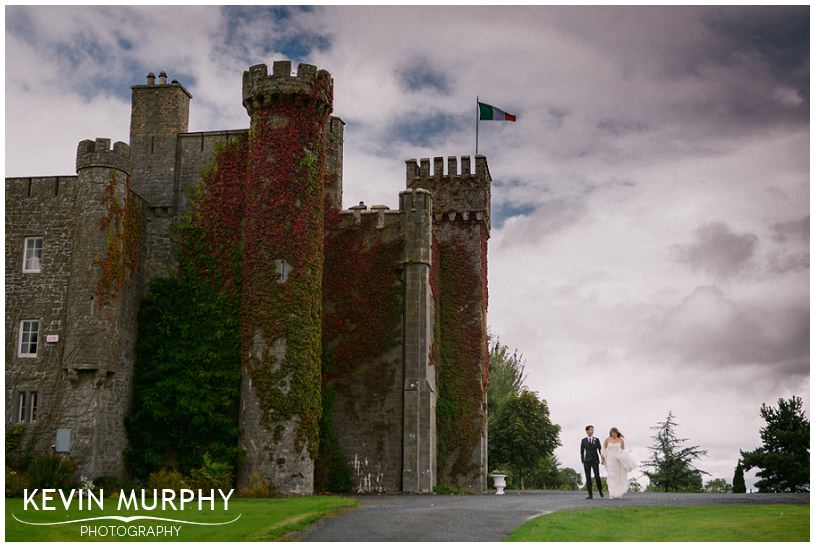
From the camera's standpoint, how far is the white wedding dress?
1129 inches

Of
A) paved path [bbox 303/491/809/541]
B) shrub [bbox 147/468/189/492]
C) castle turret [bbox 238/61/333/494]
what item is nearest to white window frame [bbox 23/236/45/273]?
castle turret [bbox 238/61/333/494]

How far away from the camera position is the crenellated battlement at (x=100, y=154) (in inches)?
1324

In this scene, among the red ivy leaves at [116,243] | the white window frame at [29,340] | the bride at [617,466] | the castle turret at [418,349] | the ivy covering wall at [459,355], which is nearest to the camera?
the bride at [617,466]

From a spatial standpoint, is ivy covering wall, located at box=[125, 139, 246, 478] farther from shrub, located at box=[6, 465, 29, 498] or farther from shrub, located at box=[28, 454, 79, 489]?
shrub, located at box=[6, 465, 29, 498]

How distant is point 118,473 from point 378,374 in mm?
10181

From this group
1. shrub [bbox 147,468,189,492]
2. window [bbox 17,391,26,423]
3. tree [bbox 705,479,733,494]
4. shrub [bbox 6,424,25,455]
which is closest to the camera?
shrub [bbox 147,468,189,492]

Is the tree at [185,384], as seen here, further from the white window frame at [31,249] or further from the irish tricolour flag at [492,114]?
the irish tricolour flag at [492,114]

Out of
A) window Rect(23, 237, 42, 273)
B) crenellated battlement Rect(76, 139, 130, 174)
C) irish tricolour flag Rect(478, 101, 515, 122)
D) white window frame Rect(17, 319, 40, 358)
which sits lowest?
white window frame Rect(17, 319, 40, 358)

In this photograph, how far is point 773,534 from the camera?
19516 millimetres

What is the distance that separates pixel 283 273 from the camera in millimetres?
33656

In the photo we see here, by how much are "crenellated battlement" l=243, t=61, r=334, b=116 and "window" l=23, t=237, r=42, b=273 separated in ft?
29.8

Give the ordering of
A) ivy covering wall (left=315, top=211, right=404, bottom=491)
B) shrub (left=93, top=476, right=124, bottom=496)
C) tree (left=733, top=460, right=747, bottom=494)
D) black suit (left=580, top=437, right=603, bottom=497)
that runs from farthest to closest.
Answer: tree (left=733, top=460, right=747, bottom=494) < ivy covering wall (left=315, top=211, right=404, bottom=491) < shrub (left=93, top=476, right=124, bottom=496) < black suit (left=580, top=437, right=603, bottom=497)

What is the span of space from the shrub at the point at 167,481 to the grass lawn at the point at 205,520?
18.7ft

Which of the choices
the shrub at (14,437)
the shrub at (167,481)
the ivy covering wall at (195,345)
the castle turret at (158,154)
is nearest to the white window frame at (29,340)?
the shrub at (14,437)
